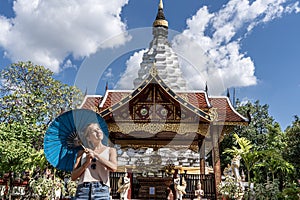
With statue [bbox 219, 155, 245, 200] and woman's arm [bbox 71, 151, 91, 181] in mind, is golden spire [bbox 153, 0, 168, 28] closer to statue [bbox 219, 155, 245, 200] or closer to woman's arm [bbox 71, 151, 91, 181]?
statue [bbox 219, 155, 245, 200]

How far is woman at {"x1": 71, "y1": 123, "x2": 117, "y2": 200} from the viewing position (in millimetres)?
3051

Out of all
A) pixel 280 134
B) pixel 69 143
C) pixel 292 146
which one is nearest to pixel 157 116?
pixel 69 143

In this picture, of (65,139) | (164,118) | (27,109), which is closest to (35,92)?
(27,109)

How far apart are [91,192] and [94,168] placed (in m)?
0.23

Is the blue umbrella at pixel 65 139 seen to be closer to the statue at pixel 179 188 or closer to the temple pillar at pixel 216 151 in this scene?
the statue at pixel 179 188

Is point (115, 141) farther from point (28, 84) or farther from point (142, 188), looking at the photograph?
point (28, 84)

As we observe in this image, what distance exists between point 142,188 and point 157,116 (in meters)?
2.53

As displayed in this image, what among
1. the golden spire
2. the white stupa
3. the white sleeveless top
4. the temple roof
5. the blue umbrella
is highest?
the golden spire

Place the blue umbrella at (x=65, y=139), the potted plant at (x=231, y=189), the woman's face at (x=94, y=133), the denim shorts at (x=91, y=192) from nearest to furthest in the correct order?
1. the denim shorts at (x=91, y=192)
2. the woman's face at (x=94, y=133)
3. the blue umbrella at (x=65, y=139)
4. the potted plant at (x=231, y=189)

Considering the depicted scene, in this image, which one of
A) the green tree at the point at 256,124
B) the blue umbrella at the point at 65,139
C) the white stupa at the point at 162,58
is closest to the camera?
the blue umbrella at the point at 65,139

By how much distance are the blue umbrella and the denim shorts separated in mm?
445

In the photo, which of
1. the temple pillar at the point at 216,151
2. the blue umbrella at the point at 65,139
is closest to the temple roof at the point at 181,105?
the temple pillar at the point at 216,151

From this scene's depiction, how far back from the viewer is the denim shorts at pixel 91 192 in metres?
3.03

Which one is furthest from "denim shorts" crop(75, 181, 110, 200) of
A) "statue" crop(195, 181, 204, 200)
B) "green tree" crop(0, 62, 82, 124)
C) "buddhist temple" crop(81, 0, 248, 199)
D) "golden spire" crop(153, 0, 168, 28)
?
"golden spire" crop(153, 0, 168, 28)
